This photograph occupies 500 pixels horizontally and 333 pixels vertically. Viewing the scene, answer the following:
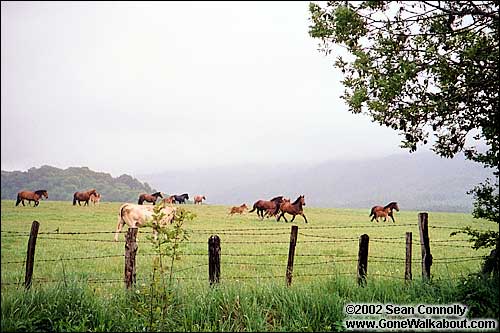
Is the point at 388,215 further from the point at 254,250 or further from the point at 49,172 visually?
the point at 49,172

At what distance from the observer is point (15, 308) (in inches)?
228

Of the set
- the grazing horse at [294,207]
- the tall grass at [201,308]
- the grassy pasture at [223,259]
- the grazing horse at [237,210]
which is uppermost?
the grazing horse at [294,207]

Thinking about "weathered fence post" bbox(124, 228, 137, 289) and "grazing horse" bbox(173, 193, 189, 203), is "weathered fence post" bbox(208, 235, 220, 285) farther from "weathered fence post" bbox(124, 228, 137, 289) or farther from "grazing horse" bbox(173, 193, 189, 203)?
"grazing horse" bbox(173, 193, 189, 203)

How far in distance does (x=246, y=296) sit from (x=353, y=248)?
10542mm

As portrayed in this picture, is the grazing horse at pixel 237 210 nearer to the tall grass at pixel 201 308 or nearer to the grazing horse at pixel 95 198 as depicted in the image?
the grazing horse at pixel 95 198

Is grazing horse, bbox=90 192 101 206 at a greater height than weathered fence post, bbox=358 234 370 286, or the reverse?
grazing horse, bbox=90 192 101 206

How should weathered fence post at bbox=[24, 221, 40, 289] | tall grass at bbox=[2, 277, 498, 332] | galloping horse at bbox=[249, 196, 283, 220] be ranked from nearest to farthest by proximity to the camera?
tall grass at bbox=[2, 277, 498, 332], weathered fence post at bbox=[24, 221, 40, 289], galloping horse at bbox=[249, 196, 283, 220]

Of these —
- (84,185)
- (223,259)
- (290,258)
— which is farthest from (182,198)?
(290,258)

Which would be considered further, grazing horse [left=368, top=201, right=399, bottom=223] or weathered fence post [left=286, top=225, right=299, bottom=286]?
grazing horse [left=368, top=201, right=399, bottom=223]

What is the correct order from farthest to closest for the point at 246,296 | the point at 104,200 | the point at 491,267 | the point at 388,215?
the point at 104,200
the point at 388,215
the point at 491,267
the point at 246,296

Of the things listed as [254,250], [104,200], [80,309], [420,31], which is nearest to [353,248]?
[254,250]

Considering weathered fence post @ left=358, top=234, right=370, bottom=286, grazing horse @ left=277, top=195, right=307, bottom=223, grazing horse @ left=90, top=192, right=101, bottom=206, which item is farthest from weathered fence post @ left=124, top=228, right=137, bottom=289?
grazing horse @ left=90, top=192, right=101, bottom=206

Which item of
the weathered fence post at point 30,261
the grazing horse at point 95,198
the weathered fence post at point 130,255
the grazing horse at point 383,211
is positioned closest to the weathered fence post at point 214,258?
the weathered fence post at point 130,255

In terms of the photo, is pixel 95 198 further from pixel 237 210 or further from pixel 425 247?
pixel 425 247
